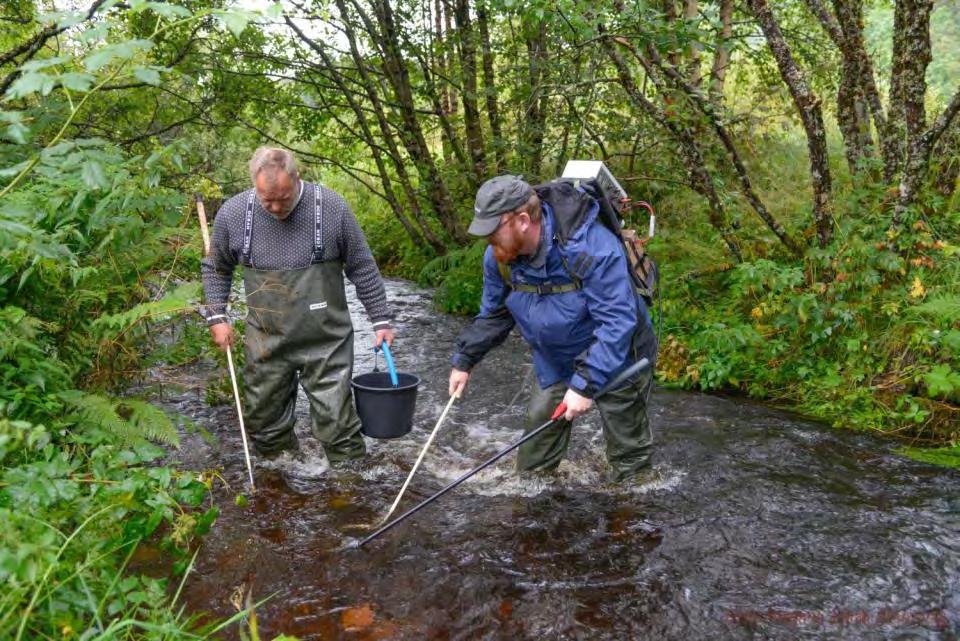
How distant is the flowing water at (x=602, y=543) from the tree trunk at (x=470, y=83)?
212 inches

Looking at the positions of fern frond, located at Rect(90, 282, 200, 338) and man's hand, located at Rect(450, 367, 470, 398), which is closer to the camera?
fern frond, located at Rect(90, 282, 200, 338)

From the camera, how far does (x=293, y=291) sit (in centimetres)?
494

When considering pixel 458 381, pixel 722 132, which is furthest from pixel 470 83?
pixel 458 381

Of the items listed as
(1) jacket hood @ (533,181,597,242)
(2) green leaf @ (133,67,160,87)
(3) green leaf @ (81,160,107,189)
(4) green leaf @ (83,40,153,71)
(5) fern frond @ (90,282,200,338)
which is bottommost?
(5) fern frond @ (90,282,200,338)

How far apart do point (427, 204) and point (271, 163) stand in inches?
352

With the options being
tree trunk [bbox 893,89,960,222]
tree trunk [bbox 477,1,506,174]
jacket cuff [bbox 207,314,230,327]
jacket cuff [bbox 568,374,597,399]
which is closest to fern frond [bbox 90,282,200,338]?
jacket cuff [bbox 207,314,230,327]

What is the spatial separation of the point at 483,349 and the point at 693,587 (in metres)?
1.81

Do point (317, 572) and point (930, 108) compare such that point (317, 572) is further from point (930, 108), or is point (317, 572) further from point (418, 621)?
point (930, 108)

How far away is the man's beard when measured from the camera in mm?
4137

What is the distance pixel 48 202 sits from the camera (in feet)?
14.7

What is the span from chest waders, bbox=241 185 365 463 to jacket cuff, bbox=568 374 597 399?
1.70 metres

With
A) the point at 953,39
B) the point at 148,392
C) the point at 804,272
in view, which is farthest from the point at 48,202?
the point at 953,39

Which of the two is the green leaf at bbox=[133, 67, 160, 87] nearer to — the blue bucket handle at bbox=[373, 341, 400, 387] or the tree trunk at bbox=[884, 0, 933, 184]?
the blue bucket handle at bbox=[373, 341, 400, 387]

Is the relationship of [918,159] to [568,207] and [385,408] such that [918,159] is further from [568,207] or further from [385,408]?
[385,408]
